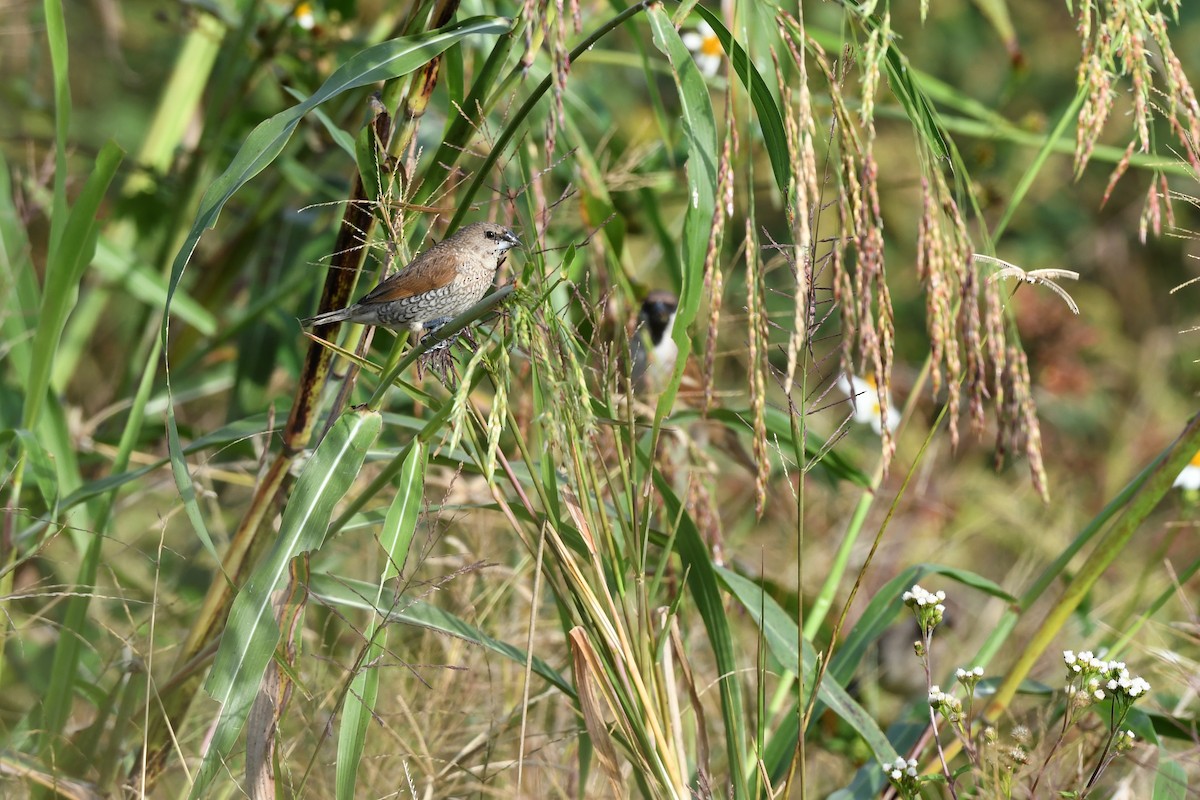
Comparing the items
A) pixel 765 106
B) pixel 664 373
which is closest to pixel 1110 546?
pixel 765 106

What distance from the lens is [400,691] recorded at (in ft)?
7.35

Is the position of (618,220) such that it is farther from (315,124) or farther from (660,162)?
(660,162)

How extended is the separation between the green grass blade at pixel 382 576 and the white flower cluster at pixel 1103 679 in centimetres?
83

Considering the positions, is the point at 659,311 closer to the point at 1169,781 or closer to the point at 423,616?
the point at 423,616

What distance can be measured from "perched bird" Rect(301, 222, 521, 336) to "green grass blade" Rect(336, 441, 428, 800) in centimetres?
27

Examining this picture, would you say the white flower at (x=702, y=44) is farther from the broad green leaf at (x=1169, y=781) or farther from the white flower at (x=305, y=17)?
the broad green leaf at (x=1169, y=781)

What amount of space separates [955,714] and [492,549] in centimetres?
132

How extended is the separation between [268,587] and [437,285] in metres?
0.51

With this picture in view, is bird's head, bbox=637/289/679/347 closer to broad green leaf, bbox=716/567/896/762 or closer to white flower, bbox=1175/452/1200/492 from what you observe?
white flower, bbox=1175/452/1200/492

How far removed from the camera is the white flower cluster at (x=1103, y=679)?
1.32 metres

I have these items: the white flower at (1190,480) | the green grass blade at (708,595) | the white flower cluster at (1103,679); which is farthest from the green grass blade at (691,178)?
the white flower at (1190,480)

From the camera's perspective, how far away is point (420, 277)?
1.56 meters

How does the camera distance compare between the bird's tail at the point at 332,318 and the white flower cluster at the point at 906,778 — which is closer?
the white flower cluster at the point at 906,778

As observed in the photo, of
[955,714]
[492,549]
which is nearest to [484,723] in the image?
[492,549]
